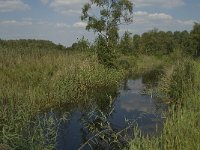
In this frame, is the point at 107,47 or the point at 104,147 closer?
the point at 104,147

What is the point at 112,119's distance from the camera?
1531 centimetres

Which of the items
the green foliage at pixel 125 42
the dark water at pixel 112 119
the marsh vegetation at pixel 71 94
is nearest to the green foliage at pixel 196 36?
the green foliage at pixel 125 42

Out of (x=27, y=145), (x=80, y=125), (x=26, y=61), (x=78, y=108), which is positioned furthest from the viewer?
(x=26, y=61)

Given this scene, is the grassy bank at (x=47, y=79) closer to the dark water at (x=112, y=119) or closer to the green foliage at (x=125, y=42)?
the dark water at (x=112, y=119)

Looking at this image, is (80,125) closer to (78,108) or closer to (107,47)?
(78,108)

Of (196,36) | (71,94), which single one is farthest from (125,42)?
(196,36)

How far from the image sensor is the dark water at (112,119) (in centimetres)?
1169

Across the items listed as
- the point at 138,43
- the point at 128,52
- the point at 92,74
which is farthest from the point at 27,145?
the point at 138,43

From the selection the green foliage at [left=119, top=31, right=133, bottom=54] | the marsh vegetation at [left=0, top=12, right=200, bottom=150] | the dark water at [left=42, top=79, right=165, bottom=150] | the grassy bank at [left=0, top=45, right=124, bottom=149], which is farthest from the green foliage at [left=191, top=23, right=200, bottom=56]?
the dark water at [left=42, top=79, right=165, bottom=150]

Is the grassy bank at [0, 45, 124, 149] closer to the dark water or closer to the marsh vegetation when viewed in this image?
the marsh vegetation

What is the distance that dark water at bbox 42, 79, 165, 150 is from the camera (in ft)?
38.3

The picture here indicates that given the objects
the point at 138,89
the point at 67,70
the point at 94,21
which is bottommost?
the point at 138,89

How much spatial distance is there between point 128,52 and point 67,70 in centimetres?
1617

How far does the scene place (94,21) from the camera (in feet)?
117
